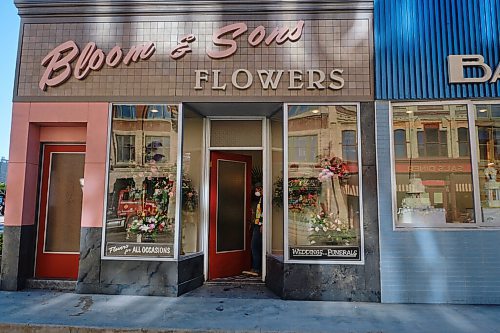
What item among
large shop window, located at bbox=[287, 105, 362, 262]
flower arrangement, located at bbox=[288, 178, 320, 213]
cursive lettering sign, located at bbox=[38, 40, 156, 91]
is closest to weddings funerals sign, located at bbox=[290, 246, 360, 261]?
large shop window, located at bbox=[287, 105, 362, 262]

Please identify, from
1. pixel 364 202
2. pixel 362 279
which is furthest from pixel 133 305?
pixel 364 202

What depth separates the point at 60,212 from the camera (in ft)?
22.2

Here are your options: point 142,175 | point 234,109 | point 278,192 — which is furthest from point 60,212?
point 278,192

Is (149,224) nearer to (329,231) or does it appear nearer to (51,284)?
(51,284)

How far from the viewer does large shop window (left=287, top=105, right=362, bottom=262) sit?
6.02 metres

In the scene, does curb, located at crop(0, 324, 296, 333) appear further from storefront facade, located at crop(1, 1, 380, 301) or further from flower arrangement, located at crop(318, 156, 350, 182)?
flower arrangement, located at crop(318, 156, 350, 182)

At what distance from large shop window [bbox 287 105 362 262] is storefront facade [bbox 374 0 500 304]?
1.51 feet

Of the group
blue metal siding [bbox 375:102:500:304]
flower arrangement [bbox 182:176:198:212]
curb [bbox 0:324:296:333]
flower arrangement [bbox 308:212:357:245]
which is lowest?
curb [bbox 0:324:296:333]

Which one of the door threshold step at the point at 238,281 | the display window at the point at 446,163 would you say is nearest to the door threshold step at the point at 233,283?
the door threshold step at the point at 238,281

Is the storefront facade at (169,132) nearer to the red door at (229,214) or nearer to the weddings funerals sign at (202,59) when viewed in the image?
the weddings funerals sign at (202,59)

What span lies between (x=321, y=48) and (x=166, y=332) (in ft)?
16.6

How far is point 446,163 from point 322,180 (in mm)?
2107

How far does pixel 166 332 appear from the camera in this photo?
4.40 meters

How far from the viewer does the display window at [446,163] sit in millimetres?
5941
